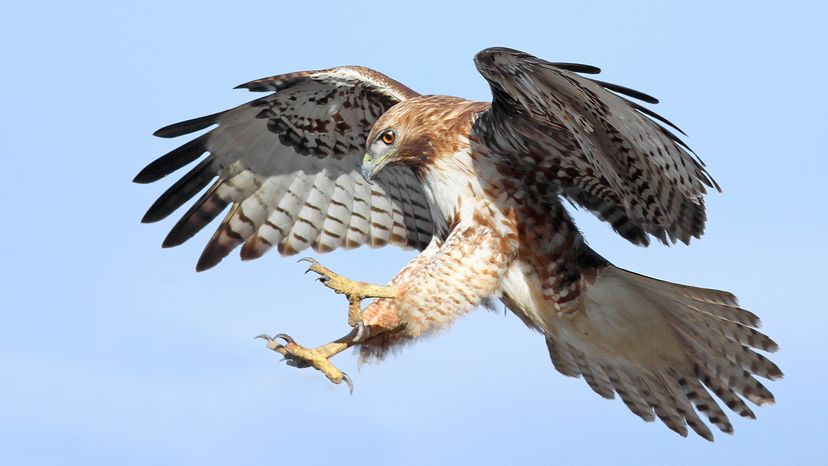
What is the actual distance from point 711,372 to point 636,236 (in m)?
1.11

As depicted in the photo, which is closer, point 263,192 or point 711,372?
point 711,372

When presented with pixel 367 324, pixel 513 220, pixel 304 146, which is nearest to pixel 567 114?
pixel 513 220

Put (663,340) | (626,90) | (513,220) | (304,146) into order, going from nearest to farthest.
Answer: (626,90) < (513,220) < (663,340) < (304,146)

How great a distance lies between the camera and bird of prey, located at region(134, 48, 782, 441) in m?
7.26

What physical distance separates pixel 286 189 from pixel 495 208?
225 cm

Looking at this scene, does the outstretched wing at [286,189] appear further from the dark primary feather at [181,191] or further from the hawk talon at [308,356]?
the hawk talon at [308,356]

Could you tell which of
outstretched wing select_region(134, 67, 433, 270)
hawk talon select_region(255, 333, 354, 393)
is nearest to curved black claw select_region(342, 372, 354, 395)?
hawk talon select_region(255, 333, 354, 393)

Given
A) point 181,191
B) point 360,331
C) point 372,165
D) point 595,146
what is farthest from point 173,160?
point 595,146

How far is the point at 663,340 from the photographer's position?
8477mm

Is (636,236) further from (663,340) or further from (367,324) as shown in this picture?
(367,324)

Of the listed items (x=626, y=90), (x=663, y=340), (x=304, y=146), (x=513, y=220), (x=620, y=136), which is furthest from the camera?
(x=304, y=146)

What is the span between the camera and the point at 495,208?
25.7ft

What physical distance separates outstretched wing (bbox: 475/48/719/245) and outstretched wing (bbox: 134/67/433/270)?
66.1 inches

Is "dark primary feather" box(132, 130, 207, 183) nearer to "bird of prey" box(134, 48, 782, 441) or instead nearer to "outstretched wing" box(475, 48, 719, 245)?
"bird of prey" box(134, 48, 782, 441)
